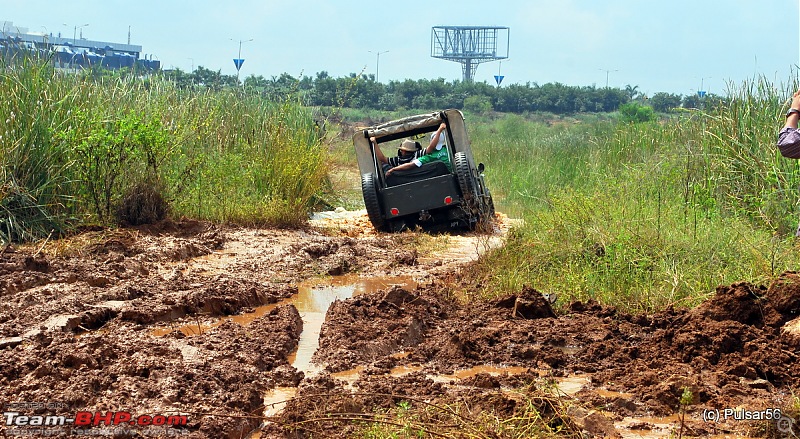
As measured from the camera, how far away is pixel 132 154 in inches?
449

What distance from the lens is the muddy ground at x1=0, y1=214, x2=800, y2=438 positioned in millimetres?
4656

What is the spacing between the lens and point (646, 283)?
769cm

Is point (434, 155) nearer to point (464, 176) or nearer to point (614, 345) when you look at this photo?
point (464, 176)

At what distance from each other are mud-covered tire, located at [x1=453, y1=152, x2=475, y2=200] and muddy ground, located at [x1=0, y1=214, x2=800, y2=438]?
3204 millimetres

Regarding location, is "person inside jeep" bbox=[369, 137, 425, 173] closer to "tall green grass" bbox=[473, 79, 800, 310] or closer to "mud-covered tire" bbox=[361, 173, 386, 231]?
"mud-covered tire" bbox=[361, 173, 386, 231]

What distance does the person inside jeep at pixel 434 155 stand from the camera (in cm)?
1307

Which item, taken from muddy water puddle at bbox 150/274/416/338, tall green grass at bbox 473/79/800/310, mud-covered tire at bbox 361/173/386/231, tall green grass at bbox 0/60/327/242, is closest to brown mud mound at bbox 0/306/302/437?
muddy water puddle at bbox 150/274/416/338

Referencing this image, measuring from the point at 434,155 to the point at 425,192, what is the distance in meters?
0.96

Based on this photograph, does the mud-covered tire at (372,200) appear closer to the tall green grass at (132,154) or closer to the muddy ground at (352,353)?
the tall green grass at (132,154)

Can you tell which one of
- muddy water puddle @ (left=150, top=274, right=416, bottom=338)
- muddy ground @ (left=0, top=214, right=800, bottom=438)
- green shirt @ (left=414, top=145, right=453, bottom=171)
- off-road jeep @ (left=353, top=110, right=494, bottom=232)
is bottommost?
muddy water puddle @ (left=150, top=274, right=416, bottom=338)

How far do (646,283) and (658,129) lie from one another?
30.1ft

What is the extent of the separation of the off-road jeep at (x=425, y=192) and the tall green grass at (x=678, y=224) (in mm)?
1613

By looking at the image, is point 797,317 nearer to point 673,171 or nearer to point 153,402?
point 153,402

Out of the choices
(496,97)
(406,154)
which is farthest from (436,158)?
(496,97)
